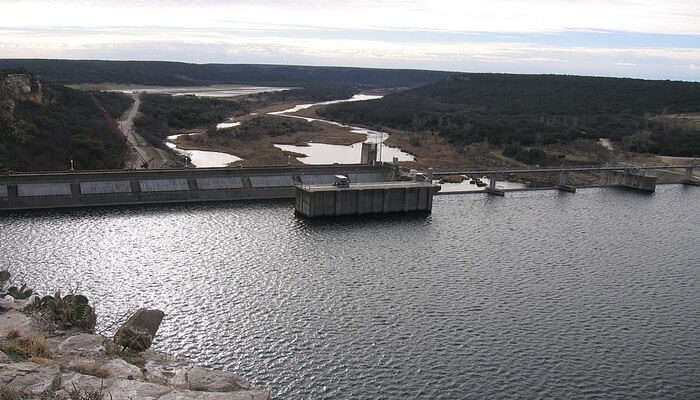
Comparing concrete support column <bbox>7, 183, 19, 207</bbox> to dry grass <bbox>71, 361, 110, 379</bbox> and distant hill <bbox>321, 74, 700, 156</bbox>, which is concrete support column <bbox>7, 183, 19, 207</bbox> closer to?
dry grass <bbox>71, 361, 110, 379</bbox>

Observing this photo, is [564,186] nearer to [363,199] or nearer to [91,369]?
[363,199]

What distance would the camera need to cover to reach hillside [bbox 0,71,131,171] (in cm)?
6919

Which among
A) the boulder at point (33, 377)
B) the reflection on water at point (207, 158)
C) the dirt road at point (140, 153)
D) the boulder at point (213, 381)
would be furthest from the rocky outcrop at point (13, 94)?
the boulder at point (213, 381)

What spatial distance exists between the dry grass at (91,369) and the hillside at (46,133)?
45.1m

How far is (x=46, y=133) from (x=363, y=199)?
143 feet

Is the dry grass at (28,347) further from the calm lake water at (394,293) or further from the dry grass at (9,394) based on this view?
the calm lake water at (394,293)

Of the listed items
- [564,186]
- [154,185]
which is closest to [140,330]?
[154,185]

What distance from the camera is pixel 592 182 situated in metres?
95.2

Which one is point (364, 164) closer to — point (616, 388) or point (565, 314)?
point (565, 314)

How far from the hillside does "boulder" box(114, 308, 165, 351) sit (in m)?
39.4

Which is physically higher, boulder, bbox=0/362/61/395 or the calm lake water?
boulder, bbox=0/362/61/395

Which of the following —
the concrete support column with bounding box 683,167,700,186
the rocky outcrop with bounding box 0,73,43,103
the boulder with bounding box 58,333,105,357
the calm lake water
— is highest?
the rocky outcrop with bounding box 0,73,43,103

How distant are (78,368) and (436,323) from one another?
19.8 m

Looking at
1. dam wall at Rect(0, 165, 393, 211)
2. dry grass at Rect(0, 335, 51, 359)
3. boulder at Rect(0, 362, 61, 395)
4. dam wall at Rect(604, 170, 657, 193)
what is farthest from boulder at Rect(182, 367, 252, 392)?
dam wall at Rect(604, 170, 657, 193)
